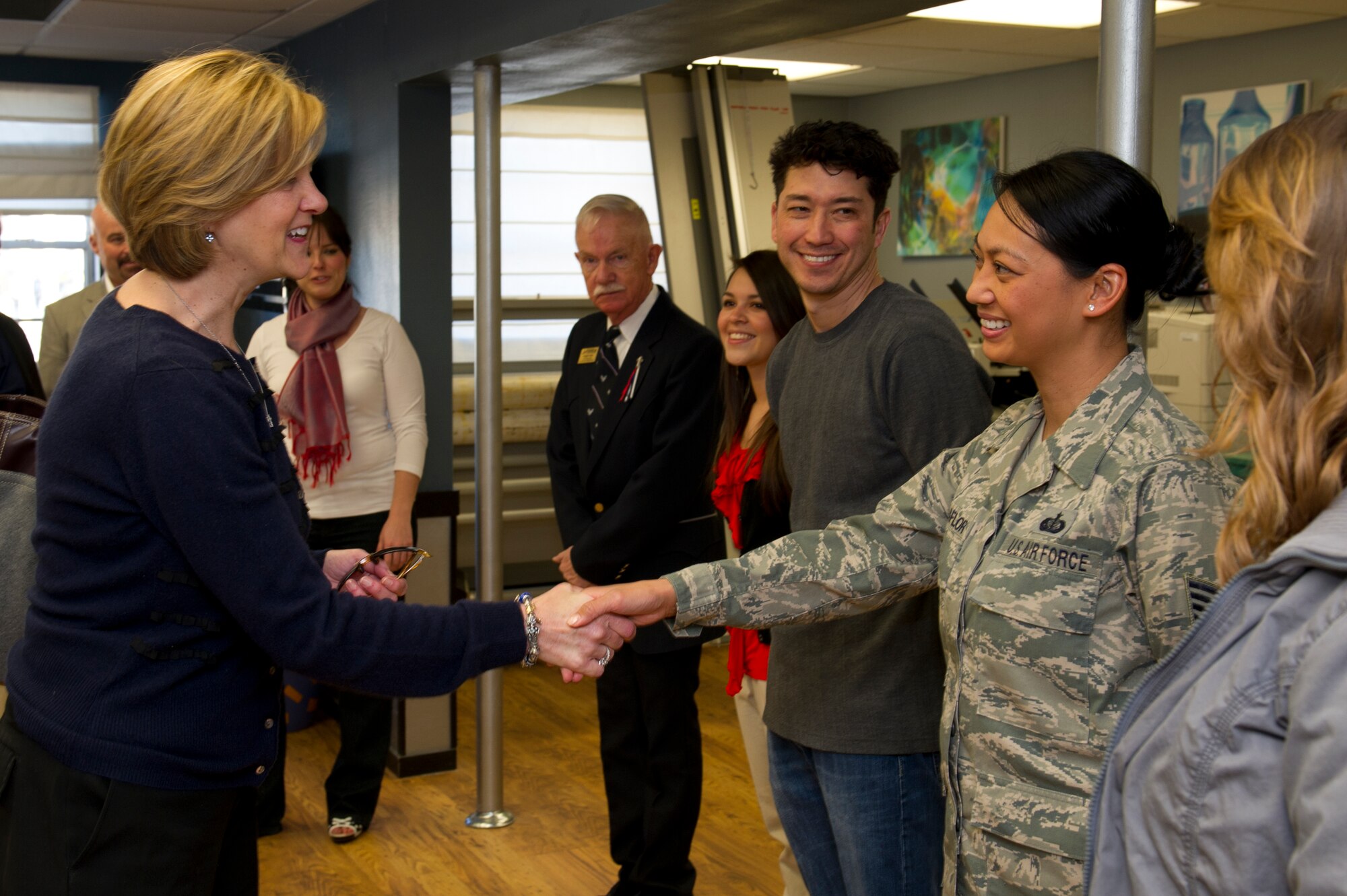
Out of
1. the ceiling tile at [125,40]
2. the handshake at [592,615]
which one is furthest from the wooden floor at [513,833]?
the ceiling tile at [125,40]

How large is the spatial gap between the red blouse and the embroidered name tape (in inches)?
47.1

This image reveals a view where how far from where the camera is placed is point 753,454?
284 cm

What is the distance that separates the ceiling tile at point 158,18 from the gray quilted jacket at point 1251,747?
4403 millimetres

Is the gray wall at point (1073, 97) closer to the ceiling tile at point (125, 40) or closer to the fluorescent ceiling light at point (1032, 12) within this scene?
the fluorescent ceiling light at point (1032, 12)

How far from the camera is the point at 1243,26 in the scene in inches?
247

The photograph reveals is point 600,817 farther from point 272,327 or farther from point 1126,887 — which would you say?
point 1126,887

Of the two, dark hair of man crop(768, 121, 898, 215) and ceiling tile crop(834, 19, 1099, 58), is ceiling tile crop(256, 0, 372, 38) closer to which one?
dark hair of man crop(768, 121, 898, 215)

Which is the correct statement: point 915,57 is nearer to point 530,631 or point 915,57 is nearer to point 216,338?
point 530,631

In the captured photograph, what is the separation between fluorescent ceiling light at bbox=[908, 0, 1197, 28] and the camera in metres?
5.67

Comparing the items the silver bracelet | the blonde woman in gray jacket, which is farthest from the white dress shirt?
the blonde woman in gray jacket

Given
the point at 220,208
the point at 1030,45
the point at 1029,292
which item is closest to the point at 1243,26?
the point at 1030,45

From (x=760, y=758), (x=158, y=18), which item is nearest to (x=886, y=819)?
(x=760, y=758)

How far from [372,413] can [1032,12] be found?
12.8ft

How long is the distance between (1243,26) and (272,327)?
5.05m
